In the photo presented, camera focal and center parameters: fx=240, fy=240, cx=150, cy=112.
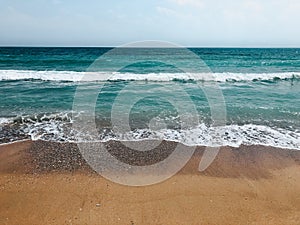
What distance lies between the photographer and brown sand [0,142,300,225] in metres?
3.50

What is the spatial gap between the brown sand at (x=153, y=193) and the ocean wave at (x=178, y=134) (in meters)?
0.75

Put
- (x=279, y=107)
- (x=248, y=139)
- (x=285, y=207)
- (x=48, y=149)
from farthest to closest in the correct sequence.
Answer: (x=279, y=107) < (x=248, y=139) < (x=48, y=149) < (x=285, y=207)

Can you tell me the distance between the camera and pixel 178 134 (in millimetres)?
6555

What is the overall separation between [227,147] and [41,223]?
4204 millimetres

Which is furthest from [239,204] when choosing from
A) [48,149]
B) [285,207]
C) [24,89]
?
[24,89]

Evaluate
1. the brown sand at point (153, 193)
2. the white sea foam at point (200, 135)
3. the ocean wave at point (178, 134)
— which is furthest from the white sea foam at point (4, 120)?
the brown sand at point (153, 193)

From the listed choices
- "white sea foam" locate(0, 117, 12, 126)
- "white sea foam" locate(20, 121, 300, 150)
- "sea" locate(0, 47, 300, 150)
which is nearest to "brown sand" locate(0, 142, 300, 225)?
"white sea foam" locate(20, 121, 300, 150)

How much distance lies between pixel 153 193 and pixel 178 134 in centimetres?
275

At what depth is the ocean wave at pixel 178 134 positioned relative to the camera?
6.04m

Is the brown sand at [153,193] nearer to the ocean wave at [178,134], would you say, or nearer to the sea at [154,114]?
the ocean wave at [178,134]

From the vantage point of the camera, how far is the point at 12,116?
7723 millimetres

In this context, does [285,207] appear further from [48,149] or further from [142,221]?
[48,149]

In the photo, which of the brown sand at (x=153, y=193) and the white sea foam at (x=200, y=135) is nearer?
the brown sand at (x=153, y=193)

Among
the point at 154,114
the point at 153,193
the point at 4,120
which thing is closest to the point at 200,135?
the point at 154,114
